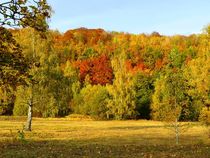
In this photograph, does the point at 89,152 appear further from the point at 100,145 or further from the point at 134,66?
the point at 134,66

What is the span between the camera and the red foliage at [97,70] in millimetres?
99562

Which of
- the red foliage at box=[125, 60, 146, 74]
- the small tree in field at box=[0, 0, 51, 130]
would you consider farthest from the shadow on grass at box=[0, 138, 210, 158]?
the red foliage at box=[125, 60, 146, 74]

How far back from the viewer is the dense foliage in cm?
4419

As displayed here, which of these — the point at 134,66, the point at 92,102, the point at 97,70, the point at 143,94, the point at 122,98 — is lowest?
the point at 92,102

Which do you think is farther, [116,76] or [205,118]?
[116,76]

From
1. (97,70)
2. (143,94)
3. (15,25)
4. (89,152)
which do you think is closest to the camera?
(15,25)

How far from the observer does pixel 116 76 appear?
84.6 metres

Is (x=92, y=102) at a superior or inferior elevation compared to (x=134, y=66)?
inferior

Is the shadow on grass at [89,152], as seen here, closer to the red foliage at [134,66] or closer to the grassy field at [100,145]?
the grassy field at [100,145]

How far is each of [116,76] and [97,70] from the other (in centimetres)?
1644

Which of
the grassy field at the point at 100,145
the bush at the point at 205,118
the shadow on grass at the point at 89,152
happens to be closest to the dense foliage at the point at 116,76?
the bush at the point at 205,118

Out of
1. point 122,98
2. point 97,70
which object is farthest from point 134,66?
point 122,98

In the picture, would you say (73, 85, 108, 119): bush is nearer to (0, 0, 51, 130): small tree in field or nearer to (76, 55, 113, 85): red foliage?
(76, 55, 113, 85): red foliage

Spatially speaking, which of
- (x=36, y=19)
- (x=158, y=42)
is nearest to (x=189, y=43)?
(x=158, y=42)
